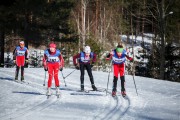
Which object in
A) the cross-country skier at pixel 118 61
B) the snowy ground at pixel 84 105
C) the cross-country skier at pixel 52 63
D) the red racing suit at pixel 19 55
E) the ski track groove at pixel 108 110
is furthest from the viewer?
the red racing suit at pixel 19 55

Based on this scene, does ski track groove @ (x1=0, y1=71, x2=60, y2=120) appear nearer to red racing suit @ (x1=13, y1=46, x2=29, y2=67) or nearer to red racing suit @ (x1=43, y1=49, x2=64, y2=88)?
red racing suit @ (x1=43, y1=49, x2=64, y2=88)

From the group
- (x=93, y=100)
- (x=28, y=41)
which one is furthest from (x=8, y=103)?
(x=28, y=41)

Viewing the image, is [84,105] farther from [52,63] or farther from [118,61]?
[118,61]

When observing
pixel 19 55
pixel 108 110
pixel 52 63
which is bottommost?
pixel 108 110

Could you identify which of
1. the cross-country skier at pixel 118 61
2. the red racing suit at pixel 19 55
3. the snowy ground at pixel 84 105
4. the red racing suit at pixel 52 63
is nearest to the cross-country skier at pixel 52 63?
the red racing suit at pixel 52 63

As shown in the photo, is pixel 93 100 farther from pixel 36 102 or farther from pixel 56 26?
pixel 56 26

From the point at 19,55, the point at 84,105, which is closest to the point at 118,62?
the point at 84,105

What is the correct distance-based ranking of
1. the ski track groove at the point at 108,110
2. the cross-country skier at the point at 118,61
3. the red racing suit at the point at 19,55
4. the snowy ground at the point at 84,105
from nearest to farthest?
the ski track groove at the point at 108,110, the snowy ground at the point at 84,105, the cross-country skier at the point at 118,61, the red racing suit at the point at 19,55

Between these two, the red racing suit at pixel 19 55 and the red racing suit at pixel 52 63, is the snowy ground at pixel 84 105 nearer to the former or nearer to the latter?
the red racing suit at pixel 52 63

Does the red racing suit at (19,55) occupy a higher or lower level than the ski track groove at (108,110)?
higher

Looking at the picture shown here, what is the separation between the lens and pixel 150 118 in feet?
27.5

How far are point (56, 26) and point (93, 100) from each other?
56.8ft

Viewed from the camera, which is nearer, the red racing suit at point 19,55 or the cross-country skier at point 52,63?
the cross-country skier at point 52,63

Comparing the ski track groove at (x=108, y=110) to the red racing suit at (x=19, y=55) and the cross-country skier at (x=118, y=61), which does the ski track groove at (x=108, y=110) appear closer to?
the cross-country skier at (x=118, y=61)
